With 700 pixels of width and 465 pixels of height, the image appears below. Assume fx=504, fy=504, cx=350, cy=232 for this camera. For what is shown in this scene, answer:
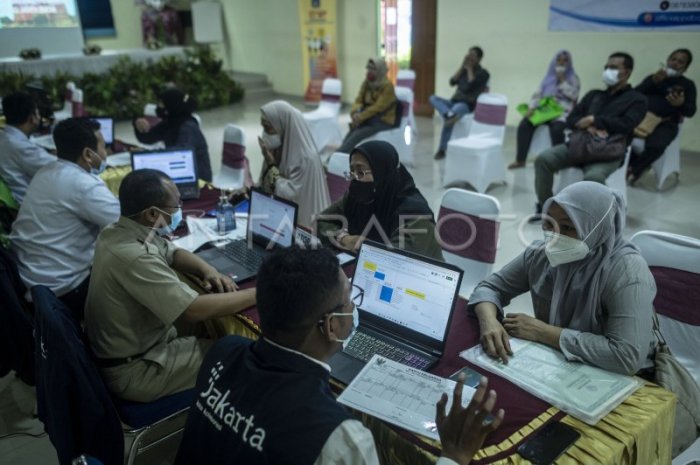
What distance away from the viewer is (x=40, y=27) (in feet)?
34.9

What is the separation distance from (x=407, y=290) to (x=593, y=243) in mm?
616

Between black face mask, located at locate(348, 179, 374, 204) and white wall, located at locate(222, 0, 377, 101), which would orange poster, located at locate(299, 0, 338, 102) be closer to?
white wall, located at locate(222, 0, 377, 101)

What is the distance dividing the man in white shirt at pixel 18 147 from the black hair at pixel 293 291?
2.99 m

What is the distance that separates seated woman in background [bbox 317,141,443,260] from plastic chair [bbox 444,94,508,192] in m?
2.75

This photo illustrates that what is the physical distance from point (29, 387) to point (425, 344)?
2277 millimetres

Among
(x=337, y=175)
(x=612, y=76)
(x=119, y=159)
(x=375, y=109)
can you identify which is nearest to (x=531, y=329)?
(x=337, y=175)

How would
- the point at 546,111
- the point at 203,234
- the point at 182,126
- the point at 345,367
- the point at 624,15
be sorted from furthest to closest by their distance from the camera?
1. the point at 624,15
2. the point at 546,111
3. the point at 182,126
4. the point at 203,234
5. the point at 345,367

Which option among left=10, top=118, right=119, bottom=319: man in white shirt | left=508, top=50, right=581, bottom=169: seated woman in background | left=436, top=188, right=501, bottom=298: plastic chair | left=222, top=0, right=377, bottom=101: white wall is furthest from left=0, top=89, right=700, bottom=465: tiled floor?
left=222, top=0, right=377, bottom=101: white wall

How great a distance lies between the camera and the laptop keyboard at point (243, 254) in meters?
2.31

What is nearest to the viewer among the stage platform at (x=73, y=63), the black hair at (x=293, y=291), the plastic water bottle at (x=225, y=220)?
the black hair at (x=293, y=291)

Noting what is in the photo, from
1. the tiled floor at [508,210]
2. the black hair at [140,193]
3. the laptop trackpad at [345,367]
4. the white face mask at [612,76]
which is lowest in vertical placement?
the tiled floor at [508,210]

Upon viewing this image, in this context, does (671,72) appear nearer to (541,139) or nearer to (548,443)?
(541,139)

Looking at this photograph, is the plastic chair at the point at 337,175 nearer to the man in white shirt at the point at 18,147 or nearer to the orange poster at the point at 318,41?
the man in white shirt at the point at 18,147

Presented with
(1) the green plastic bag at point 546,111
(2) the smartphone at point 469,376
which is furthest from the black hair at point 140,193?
(1) the green plastic bag at point 546,111
